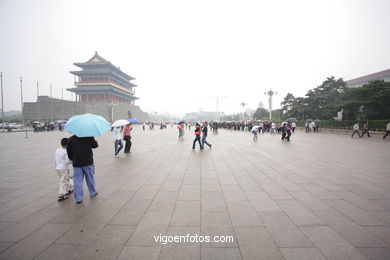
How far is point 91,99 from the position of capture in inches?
2254

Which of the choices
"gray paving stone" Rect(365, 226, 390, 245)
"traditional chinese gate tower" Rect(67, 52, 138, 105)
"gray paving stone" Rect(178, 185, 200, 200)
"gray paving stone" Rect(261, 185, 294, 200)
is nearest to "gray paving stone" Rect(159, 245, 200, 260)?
"gray paving stone" Rect(178, 185, 200, 200)

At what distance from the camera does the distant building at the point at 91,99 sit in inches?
1900

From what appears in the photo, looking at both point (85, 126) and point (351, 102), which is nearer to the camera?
point (85, 126)

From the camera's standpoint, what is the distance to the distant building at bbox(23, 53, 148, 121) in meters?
48.2

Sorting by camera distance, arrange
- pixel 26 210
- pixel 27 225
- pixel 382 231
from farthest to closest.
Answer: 1. pixel 26 210
2. pixel 27 225
3. pixel 382 231

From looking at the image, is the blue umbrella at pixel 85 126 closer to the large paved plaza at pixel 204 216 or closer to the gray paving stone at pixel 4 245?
the large paved plaza at pixel 204 216

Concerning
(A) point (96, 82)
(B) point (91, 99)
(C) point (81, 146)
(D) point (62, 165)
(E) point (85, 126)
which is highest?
(A) point (96, 82)

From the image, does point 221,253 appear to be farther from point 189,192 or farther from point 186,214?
point 189,192

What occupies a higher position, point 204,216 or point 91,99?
point 91,99

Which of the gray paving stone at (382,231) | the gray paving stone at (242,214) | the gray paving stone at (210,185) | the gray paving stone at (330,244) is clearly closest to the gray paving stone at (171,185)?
the gray paving stone at (210,185)

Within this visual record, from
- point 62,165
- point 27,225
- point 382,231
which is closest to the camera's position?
point 382,231

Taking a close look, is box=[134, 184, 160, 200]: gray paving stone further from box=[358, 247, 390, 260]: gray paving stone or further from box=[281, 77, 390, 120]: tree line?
box=[281, 77, 390, 120]: tree line

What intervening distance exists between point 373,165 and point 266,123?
20.1 metres

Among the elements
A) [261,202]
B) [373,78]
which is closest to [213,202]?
[261,202]
